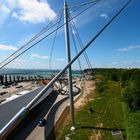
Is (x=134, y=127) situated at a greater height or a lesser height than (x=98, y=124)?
greater

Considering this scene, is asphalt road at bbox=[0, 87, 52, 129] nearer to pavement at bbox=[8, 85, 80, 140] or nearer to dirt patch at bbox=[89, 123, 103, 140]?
pavement at bbox=[8, 85, 80, 140]

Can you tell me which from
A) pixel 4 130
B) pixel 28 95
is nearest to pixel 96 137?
pixel 28 95

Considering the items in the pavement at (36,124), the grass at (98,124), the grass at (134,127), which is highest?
the grass at (134,127)

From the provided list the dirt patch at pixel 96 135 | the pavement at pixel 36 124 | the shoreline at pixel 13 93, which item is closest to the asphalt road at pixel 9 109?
the shoreline at pixel 13 93

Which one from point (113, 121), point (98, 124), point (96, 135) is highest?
point (113, 121)

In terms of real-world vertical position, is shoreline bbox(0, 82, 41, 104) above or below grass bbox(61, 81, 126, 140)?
above

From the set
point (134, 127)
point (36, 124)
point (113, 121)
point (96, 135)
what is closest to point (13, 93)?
point (36, 124)

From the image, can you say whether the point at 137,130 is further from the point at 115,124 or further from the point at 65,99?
the point at 65,99

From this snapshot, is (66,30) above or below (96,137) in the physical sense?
above

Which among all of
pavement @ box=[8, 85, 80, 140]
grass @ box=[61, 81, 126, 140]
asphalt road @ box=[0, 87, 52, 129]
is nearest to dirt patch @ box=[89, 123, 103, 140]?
grass @ box=[61, 81, 126, 140]

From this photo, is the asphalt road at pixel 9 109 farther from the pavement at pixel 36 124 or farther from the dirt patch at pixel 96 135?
the dirt patch at pixel 96 135

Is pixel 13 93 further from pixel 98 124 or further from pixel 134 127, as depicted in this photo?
pixel 134 127
